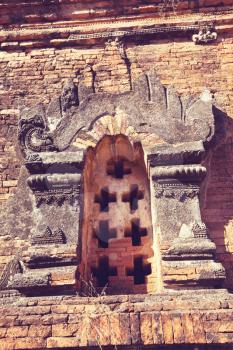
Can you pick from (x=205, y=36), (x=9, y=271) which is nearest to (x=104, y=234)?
(x=9, y=271)

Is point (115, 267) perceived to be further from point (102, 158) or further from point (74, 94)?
point (74, 94)

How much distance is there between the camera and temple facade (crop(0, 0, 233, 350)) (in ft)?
Result: 12.6

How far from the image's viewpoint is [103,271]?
201 inches

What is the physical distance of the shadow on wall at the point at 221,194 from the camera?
5039 millimetres

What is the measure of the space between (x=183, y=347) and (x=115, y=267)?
1.60m

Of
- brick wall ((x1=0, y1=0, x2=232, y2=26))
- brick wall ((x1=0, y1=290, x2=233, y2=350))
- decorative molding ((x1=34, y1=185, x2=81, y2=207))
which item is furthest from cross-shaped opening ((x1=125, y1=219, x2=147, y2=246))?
brick wall ((x1=0, y1=0, x2=232, y2=26))

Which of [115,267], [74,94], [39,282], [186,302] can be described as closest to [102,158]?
[74,94]

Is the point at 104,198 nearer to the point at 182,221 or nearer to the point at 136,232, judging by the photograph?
the point at 136,232

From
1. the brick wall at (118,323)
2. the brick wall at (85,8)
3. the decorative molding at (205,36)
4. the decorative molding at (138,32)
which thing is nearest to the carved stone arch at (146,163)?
the brick wall at (118,323)

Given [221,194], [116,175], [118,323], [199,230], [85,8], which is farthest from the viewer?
[85,8]

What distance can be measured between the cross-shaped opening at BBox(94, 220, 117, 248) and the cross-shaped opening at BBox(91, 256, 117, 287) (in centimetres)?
19

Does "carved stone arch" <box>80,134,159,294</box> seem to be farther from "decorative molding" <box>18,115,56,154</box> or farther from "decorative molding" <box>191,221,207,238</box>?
"decorative molding" <box>191,221,207,238</box>

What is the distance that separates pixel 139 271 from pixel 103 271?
43cm

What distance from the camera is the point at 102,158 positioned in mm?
5660
